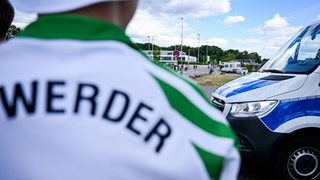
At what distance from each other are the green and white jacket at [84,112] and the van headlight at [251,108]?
3.52 metres

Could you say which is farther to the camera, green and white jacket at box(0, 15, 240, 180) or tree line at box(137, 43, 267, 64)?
tree line at box(137, 43, 267, 64)

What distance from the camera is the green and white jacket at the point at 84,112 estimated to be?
77 cm

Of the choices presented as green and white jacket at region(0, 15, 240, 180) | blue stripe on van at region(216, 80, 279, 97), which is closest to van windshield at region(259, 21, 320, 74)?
blue stripe on van at region(216, 80, 279, 97)

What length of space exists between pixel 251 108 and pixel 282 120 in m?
0.39

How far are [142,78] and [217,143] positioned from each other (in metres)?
0.25

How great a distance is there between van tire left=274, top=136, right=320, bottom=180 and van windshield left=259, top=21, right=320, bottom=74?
90 cm

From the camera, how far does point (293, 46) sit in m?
5.11

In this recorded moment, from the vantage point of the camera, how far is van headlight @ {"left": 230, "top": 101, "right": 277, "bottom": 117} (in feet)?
13.5

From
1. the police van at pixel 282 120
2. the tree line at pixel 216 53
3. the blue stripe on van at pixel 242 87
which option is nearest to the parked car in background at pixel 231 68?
the tree line at pixel 216 53

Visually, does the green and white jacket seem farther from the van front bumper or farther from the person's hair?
the van front bumper

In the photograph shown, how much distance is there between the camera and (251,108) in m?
4.25

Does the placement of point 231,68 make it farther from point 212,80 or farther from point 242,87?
point 242,87

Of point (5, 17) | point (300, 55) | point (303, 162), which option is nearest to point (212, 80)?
point (300, 55)

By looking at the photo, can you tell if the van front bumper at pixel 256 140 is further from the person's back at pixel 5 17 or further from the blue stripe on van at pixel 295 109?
the person's back at pixel 5 17
